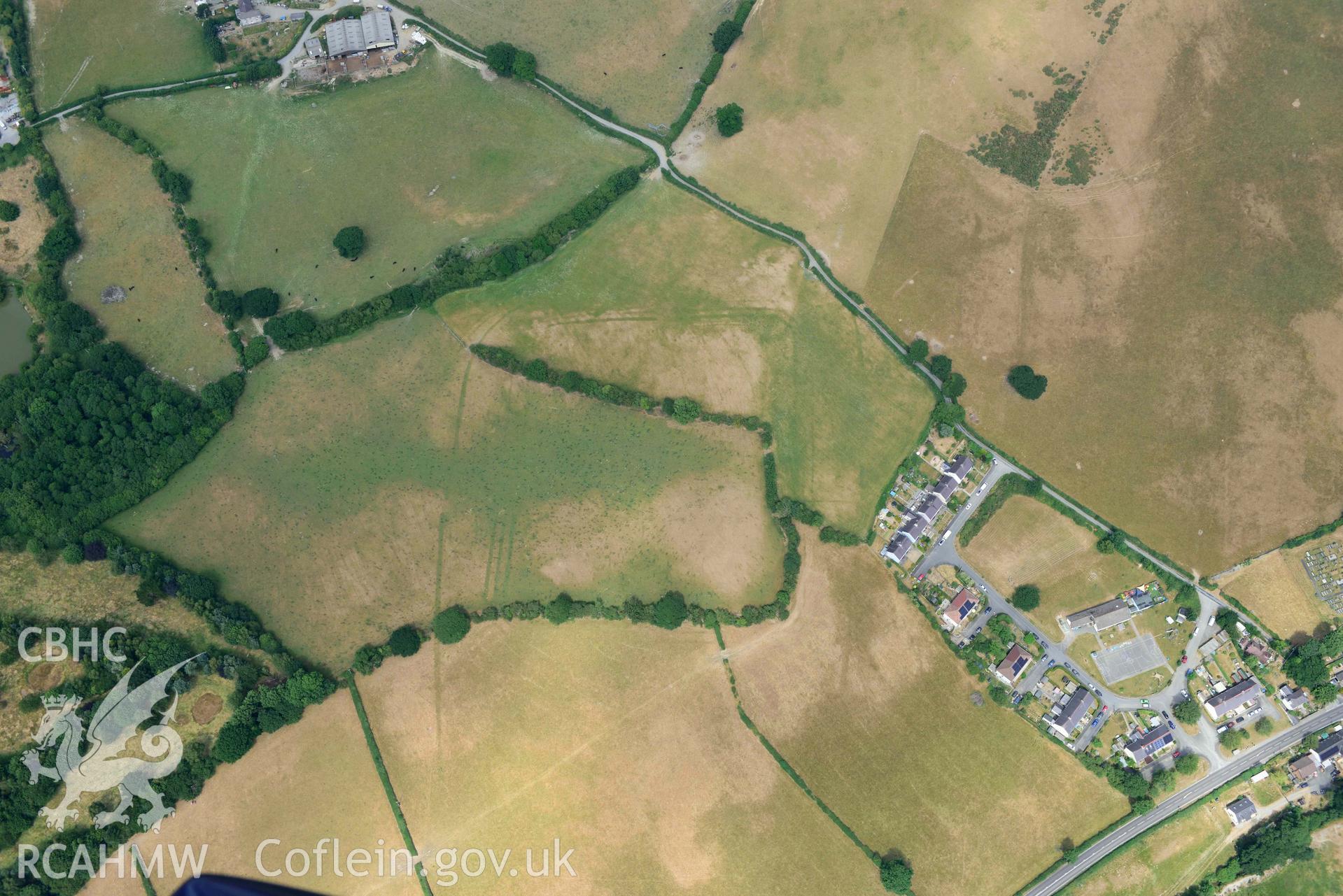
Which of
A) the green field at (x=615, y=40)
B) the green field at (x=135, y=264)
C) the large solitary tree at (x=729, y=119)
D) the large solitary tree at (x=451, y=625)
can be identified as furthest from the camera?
the green field at (x=615, y=40)

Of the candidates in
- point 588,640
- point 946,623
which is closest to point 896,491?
point 946,623

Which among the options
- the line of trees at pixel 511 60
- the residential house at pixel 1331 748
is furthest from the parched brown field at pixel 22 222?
the residential house at pixel 1331 748

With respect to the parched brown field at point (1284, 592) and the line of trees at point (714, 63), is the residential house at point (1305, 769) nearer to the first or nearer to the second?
the parched brown field at point (1284, 592)

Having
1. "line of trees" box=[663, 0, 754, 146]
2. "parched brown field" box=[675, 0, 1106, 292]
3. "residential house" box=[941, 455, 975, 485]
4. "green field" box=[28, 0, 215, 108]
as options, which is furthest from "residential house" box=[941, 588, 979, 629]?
"green field" box=[28, 0, 215, 108]

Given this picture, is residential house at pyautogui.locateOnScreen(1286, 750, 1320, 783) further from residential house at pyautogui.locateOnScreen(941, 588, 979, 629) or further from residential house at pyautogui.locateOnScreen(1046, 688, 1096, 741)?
residential house at pyautogui.locateOnScreen(941, 588, 979, 629)

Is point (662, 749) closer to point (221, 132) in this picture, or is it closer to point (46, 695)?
point (46, 695)

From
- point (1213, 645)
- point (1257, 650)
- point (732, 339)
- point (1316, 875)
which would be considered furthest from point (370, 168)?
point (1316, 875)

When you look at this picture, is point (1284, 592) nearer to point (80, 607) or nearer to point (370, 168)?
point (370, 168)

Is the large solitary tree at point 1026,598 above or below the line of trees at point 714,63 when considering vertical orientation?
below
